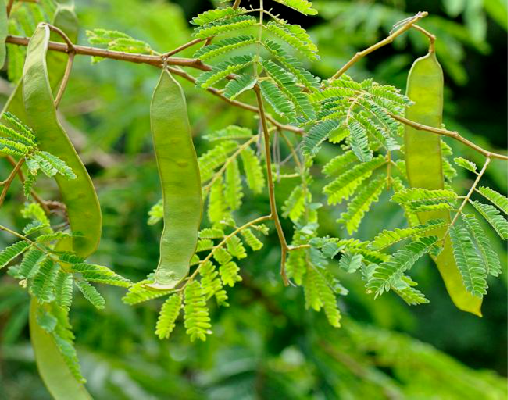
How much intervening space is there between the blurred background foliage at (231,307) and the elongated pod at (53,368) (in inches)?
43.3

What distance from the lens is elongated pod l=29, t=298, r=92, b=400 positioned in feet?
3.69

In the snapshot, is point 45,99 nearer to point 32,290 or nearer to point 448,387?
point 32,290

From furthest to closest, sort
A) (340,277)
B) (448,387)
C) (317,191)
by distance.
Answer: (448,387), (340,277), (317,191)

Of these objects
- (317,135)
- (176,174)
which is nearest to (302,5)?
(317,135)

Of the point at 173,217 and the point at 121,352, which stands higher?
the point at 173,217

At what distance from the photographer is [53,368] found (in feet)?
3.76

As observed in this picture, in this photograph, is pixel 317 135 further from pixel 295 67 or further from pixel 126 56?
pixel 126 56

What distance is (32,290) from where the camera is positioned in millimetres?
1026

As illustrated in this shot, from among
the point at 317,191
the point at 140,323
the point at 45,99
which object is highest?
the point at 45,99

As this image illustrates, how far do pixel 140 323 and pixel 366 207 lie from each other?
5.84 ft

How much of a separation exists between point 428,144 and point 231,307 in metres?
1.73

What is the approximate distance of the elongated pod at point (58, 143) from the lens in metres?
0.98

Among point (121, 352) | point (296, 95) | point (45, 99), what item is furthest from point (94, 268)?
point (121, 352)

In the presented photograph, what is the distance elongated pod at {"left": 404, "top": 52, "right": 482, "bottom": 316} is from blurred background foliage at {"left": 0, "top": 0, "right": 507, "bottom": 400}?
3.58 ft
